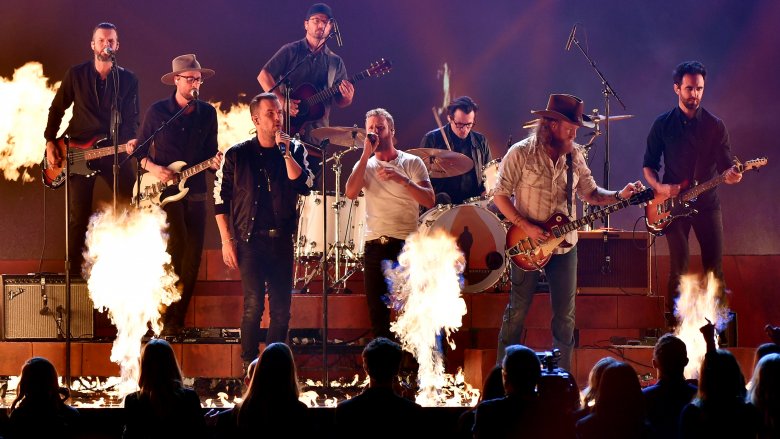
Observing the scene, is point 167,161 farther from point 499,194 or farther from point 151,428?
point 151,428

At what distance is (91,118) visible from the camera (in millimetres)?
8898

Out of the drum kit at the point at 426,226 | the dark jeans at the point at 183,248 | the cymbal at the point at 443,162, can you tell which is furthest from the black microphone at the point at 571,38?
the dark jeans at the point at 183,248

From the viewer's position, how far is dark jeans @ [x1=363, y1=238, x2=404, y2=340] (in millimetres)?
7027

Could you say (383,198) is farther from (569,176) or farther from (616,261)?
(616,261)

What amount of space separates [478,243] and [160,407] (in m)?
4.28

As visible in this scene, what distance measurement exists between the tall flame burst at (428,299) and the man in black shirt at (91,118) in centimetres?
303

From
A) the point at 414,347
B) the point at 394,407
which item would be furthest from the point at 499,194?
the point at 394,407

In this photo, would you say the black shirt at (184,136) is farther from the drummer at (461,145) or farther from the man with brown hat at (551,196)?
the man with brown hat at (551,196)

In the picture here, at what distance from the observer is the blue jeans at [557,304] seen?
22.4ft

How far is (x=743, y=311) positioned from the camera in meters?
9.30

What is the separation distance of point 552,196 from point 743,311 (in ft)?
11.1

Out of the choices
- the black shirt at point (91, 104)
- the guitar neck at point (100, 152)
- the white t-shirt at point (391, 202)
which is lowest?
the white t-shirt at point (391, 202)

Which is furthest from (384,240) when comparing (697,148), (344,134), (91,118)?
(91,118)

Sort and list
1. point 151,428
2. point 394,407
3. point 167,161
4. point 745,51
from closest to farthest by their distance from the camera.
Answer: point 394,407, point 151,428, point 167,161, point 745,51
